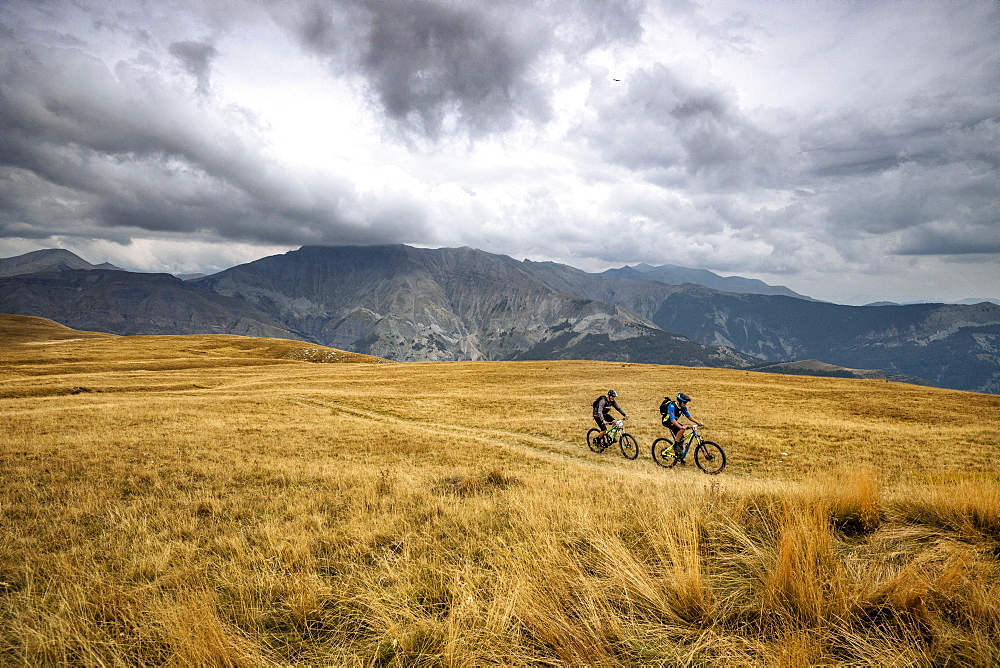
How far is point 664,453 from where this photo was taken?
697 inches

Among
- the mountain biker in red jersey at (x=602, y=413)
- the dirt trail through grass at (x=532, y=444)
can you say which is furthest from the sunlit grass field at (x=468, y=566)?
the mountain biker in red jersey at (x=602, y=413)

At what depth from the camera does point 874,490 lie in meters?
6.46

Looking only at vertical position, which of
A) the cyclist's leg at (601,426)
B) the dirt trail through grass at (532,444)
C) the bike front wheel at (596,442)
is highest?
the cyclist's leg at (601,426)

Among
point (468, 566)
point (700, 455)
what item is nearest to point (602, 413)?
point (700, 455)

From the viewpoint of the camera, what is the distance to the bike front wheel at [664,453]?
57.8ft

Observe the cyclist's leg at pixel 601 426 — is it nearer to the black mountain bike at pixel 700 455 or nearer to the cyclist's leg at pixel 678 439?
the black mountain bike at pixel 700 455

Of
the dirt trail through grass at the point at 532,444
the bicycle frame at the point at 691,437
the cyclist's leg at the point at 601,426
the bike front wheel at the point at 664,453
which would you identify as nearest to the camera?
the bicycle frame at the point at 691,437

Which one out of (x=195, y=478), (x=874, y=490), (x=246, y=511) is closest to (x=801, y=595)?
(x=874, y=490)

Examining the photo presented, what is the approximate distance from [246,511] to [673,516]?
333 inches

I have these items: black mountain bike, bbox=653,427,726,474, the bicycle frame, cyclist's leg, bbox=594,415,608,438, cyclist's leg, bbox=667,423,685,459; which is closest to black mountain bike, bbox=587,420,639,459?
cyclist's leg, bbox=594,415,608,438

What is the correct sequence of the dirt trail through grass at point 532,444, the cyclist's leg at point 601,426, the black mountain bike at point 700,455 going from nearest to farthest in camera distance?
the black mountain bike at point 700,455 < the dirt trail through grass at point 532,444 < the cyclist's leg at point 601,426

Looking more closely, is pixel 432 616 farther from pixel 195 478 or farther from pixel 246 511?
pixel 195 478

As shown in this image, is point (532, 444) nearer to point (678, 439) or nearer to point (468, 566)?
point (678, 439)

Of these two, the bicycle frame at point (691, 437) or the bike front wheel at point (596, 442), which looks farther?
the bike front wheel at point (596, 442)
